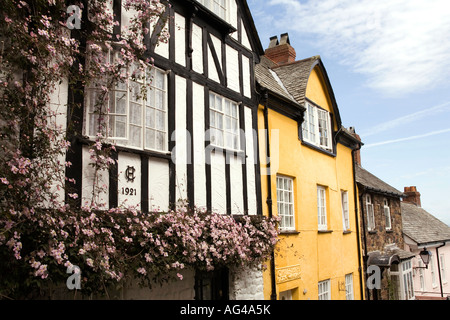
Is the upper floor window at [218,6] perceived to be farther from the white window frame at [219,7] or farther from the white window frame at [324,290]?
the white window frame at [324,290]

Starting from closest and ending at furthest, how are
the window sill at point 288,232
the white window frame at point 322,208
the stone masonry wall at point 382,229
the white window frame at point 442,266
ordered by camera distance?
the window sill at point 288,232, the white window frame at point 322,208, the stone masonry wall at point 382,229, the white window frame at point 442,266

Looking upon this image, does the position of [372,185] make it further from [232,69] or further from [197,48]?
[197,48]

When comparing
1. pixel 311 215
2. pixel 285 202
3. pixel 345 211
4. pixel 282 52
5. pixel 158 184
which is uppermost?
pixel 282 52

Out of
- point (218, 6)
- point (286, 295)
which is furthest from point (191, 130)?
point (286, 295)

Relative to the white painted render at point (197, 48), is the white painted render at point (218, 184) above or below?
below

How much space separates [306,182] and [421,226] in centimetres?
1486

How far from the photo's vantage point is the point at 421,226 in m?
23.0

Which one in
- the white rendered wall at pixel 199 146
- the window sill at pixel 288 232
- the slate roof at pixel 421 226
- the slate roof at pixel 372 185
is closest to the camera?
the white rendered wall at pixel 199 146

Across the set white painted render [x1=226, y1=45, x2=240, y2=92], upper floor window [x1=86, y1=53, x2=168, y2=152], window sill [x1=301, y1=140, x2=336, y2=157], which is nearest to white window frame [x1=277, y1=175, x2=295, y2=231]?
window sill [x1=301, y1=140, x2=336, y2=157]

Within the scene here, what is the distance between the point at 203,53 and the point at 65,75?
138 inches

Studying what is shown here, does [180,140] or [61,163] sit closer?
[61,163]

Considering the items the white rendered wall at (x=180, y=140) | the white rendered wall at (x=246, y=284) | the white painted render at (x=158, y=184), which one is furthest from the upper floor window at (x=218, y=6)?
the white rendered wall at (x=246, y=284)

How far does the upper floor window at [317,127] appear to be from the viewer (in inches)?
487

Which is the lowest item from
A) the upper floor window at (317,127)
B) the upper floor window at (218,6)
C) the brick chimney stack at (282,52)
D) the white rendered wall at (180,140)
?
the white rendered wall at (180,140)
